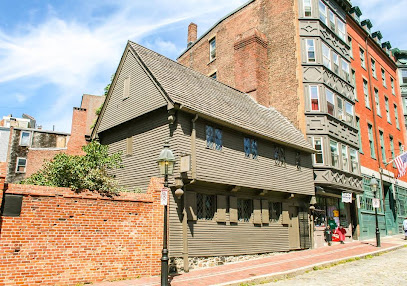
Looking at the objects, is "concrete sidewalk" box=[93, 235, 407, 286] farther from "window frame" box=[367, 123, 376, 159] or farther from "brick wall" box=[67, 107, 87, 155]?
"brick wall" box=[67, 107, 87, 155]

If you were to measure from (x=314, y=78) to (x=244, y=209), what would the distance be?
34.5 feet

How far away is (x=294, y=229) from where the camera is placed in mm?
19328

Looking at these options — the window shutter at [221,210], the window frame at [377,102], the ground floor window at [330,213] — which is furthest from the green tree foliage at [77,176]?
the window frame at [377,102]

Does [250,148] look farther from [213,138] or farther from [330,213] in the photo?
[330,213]

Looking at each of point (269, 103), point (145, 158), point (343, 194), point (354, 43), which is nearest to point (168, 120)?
point (145, 158)

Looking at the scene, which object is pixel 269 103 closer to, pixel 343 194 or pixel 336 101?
pixel 336 101

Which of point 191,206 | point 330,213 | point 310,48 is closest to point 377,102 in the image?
point 310,48

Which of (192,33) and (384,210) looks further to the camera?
(192,33)

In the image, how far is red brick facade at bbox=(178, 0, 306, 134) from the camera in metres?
22.9

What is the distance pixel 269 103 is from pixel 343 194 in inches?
296

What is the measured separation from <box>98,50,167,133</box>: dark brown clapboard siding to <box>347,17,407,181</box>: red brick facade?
58.6 ft

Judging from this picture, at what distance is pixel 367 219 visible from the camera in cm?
2558

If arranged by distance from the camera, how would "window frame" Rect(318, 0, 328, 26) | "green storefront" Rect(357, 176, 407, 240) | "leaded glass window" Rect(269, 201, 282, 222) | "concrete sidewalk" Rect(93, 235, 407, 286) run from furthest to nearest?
"green storefront" Rect(357, 176, 407, 240) → "window frame" Rect(318, 0, 328, 26) → "leaded glass window" Rect(269, 201, 282, 222) → "concrete sidewalk" Rect(93, 235, 407, 286)

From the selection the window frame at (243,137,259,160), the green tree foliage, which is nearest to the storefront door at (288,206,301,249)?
the window frame at (243,137,259,160)
